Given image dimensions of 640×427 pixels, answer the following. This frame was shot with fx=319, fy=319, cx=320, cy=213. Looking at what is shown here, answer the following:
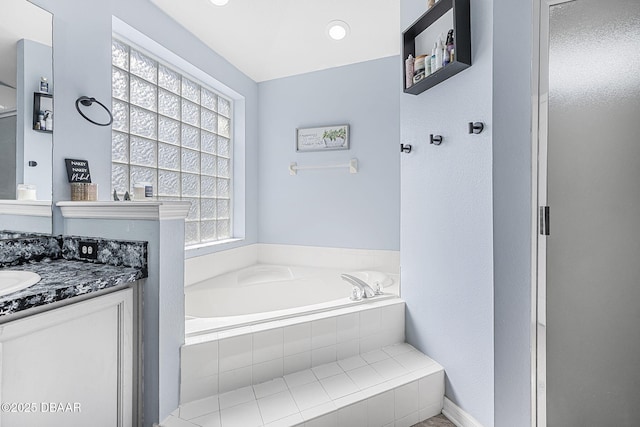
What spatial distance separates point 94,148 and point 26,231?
1.66 feet

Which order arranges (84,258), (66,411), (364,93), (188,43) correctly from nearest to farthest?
(66,411) → (84,258) → (188,43) → (364,93)

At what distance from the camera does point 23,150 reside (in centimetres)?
135

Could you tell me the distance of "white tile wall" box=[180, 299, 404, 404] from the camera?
4.71ft

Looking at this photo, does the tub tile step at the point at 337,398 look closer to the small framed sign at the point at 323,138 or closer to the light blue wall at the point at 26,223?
the light blue wall at the point at 26,223

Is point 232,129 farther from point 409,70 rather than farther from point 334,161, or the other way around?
point 409,70

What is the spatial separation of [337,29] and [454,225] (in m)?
1.91

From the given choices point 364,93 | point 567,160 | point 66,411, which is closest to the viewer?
point 66,411

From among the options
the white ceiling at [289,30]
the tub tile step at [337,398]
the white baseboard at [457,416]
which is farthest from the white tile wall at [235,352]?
the white ceiling at [289,30]

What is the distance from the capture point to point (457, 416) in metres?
1.55

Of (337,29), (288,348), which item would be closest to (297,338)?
(288,348)

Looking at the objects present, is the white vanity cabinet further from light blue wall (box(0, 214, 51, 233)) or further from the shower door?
the shower door

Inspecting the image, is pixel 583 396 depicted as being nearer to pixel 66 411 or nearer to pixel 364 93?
pixel 66 411

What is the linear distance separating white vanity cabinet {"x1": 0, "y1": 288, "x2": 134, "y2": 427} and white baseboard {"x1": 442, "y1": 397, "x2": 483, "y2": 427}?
1456 mm

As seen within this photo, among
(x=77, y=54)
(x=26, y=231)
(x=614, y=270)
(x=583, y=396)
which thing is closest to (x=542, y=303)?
(x=614, y=270)
